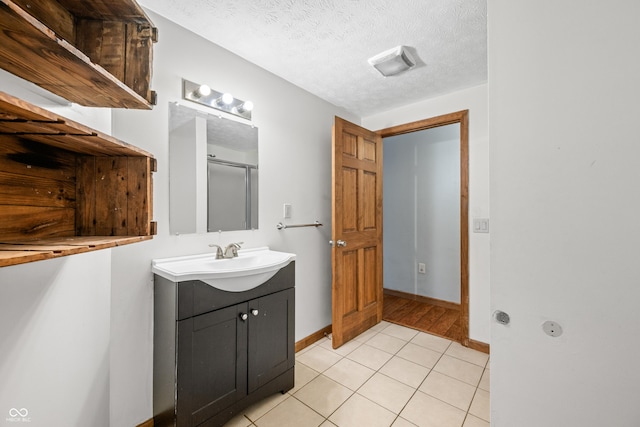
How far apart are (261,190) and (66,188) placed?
1116mm

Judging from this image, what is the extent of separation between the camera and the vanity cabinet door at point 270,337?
58.7 inches

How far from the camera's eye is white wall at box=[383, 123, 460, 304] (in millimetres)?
3148

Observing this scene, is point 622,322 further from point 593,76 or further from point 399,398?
point 399,398

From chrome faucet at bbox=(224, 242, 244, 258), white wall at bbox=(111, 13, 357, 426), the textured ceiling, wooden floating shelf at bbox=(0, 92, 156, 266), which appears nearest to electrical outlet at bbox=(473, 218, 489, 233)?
the textured ceiling

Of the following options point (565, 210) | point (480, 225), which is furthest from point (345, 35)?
point (480, 225)

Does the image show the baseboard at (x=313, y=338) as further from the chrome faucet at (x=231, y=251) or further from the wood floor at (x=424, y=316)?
the chrome faucet at (x=231, y=251)

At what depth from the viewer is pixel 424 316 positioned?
2.95m

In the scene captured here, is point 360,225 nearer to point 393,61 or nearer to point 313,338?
point 313,338

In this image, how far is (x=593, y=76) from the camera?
78 centimetres

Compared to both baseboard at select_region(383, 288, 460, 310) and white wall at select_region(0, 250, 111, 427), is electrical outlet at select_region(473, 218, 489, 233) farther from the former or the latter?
white wall at select_region(0, 250, 111, 427)

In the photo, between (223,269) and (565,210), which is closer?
(565,210)

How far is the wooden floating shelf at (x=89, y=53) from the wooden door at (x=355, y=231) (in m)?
1.47

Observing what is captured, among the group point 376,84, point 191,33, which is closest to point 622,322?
point 376,84

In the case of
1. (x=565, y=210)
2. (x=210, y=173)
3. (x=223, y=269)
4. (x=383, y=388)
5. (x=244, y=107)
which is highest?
(x=244, y=107)
